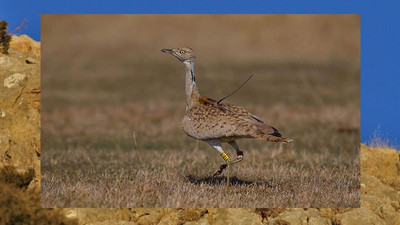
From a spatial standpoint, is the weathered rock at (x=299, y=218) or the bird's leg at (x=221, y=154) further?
the weathered rock at (x=299, y=218)

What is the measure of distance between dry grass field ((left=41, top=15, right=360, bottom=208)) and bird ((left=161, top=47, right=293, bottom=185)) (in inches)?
33.8

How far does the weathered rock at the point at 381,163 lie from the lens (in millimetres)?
20984

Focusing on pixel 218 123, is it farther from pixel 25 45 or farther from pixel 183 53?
pixel 25 45

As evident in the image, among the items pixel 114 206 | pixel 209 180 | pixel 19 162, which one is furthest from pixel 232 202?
pixel 19 162

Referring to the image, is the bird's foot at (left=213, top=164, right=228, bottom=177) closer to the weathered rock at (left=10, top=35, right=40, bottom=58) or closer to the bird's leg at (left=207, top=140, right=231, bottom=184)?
the bird's leg at (left=207, top=140, right=231, bottom=184)

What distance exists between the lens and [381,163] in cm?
2130

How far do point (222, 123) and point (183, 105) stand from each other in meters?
7.70

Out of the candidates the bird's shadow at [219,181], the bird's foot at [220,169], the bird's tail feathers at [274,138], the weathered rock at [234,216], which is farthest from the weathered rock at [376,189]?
the bird's tail feathers at [274,138]

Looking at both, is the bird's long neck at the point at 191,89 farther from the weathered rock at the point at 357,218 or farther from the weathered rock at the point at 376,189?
the weathered rock at the point at 376,189

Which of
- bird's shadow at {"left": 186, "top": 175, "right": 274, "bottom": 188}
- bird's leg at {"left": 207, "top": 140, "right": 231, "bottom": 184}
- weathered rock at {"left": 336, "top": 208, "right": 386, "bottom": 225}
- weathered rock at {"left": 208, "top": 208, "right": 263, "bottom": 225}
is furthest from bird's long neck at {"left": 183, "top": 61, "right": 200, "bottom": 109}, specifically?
weathered rock at {"left": 336, "top": 208, "right": 386, "bottom": 225}

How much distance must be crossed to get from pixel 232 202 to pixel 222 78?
21.1ft

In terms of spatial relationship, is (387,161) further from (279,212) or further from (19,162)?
(19,162)

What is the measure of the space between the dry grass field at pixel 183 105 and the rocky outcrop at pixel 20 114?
0.32 m

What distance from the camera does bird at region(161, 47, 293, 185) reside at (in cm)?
1566
